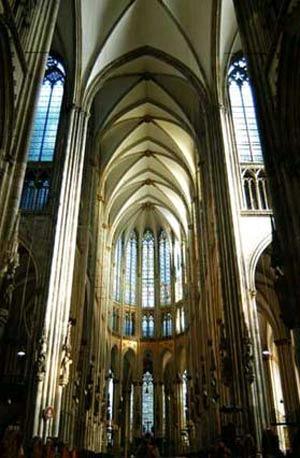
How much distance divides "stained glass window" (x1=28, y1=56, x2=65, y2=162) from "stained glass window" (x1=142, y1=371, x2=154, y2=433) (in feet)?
77.7

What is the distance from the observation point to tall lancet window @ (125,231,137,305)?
38.5 metres

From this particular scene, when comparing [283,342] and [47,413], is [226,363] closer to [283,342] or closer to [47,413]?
[47,413]

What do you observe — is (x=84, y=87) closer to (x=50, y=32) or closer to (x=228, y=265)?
(x=50, y=32)

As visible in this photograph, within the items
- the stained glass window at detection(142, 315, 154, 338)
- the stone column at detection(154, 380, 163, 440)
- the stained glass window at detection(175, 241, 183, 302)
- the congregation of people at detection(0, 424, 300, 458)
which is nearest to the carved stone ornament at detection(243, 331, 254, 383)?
the congregation of people at detection(0, 424, 300, 458)

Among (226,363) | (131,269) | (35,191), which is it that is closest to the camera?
(226,363)

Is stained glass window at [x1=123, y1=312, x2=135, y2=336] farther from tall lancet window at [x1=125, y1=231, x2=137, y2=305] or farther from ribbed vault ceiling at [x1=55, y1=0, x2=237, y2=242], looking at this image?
ribbed vault ceiling at [x1=55, y1=0, x2=237, y2=242]

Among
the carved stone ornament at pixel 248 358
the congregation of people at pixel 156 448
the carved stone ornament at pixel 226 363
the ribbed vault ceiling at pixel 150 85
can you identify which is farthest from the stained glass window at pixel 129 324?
the congregation of people at pixel 156 448

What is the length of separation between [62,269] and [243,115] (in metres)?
11.6

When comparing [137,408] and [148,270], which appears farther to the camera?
[148,270]

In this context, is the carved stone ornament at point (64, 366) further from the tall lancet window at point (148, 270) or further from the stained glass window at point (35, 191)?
the tall lancet window at point (148, 270)

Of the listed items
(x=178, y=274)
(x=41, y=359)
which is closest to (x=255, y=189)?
(x=41, y=359)

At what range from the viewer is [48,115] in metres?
20.7

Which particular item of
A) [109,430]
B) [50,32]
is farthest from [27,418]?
[109,430]

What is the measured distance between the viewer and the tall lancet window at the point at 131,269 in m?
38.5
